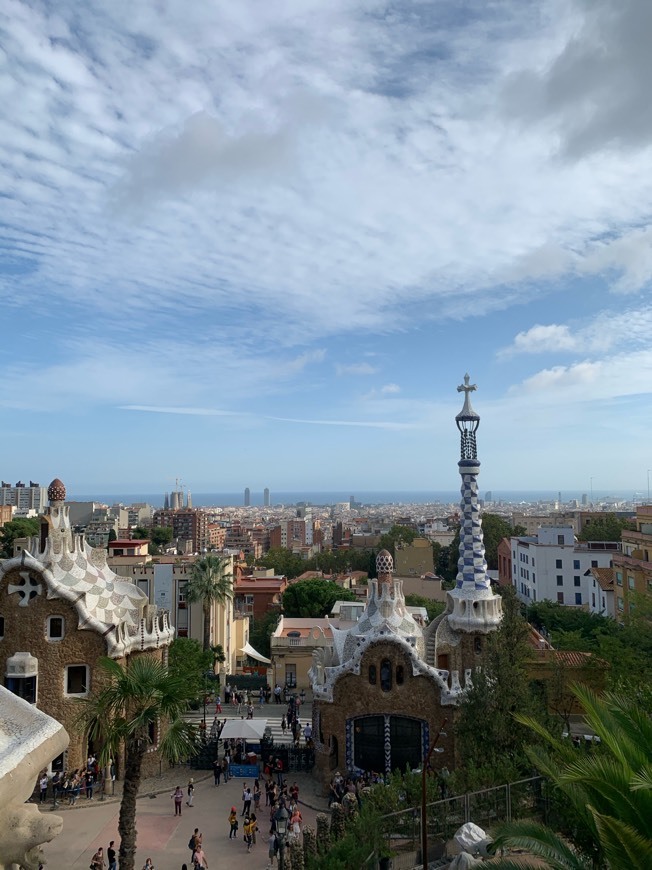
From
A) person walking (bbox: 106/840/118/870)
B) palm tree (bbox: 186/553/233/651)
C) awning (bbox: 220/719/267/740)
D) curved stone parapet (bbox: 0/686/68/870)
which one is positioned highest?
curved stone parapet (bbox: 0/686/68/870)

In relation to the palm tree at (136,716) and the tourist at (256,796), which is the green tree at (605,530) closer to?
the tourist at (256,796)

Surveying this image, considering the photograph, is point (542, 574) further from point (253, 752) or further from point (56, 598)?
point (56, 598)

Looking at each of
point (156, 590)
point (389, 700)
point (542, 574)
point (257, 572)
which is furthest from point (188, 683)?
point (257, 572)

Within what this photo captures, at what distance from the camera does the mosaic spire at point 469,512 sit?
83.1 ft

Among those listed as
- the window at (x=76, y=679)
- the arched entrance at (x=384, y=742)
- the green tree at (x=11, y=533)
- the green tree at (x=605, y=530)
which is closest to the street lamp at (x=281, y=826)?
the arched entrance at (x=384, y=742)

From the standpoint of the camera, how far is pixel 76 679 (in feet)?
80.1

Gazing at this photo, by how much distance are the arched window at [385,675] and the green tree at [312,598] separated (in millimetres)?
27812

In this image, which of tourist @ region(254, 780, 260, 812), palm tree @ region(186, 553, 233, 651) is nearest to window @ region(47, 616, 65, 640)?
tourist @ region(254, 780, 260, 812)

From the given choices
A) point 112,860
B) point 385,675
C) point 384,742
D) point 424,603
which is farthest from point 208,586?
point 112,860

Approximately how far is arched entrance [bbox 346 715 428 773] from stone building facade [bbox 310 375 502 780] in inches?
1.2

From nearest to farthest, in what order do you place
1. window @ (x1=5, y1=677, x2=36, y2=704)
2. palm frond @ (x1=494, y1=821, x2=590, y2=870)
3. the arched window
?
1. palm frond @ (x1=494, y1=821, x2=590, y2=870)
2. the arched window
3. window @ (x1=5, y1=677, x2=36, y2=704)

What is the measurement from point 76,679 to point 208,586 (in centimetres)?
1358

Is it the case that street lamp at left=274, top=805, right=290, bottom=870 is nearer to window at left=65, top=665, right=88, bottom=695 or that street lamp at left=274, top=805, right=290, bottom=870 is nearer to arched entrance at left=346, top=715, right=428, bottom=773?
arched entrance at left=346, top=715, right=428, bottom=773

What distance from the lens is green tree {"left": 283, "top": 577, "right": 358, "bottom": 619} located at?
51.0m
